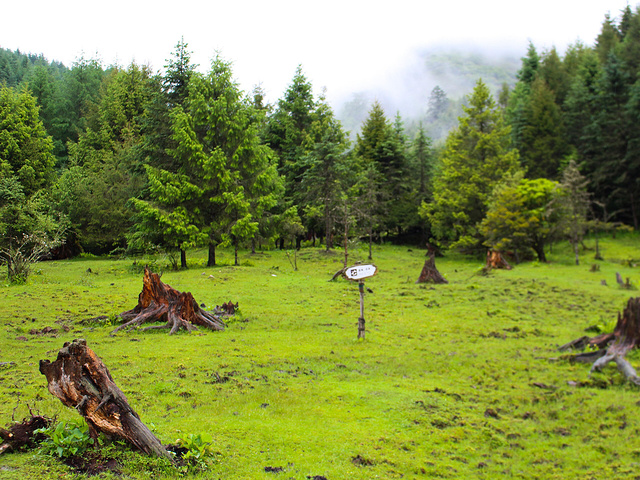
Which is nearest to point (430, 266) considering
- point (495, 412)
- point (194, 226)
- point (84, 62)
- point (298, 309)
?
point (298, 309)

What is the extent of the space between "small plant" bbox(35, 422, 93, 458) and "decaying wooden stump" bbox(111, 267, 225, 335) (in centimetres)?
772

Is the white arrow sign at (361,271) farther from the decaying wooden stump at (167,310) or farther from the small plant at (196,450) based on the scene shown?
the small plant at (196,450)

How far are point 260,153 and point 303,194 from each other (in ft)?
29.1

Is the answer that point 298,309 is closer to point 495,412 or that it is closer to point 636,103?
point 495,412

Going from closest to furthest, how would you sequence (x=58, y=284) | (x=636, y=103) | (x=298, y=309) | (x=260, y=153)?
(x=298, y=309) < (x=58, y=284) < (x=260, y=153) < (x=636, y=103)

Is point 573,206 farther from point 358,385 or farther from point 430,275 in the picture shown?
point 358,385

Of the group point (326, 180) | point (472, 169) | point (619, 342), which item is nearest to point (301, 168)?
point (326, 180)

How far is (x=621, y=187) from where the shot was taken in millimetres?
40125

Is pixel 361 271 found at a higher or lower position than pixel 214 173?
lower

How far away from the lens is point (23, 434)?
5.10 meters

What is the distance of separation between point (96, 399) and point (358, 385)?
515 cm

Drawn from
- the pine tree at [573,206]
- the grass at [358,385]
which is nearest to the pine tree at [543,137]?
the pine tree at [573,206]

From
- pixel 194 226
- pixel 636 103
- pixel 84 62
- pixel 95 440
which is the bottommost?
pixel 95 440

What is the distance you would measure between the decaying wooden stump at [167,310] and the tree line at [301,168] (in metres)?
10.5
